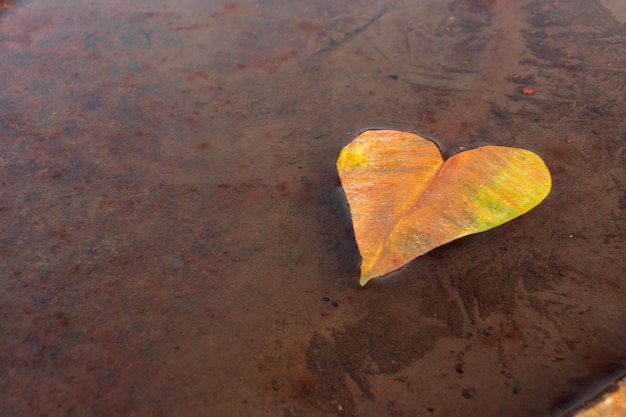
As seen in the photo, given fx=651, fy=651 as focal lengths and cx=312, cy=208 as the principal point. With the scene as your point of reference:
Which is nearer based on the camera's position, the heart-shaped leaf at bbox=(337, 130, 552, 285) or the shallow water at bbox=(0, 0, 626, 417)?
the shallow water at bbox=(0, 0, 626, 417)

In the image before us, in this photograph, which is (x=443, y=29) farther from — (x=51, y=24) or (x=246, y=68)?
(x=51, y=24)

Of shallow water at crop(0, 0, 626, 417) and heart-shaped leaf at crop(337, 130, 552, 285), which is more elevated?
heart-shaped leaf at crop(337, 130, 552, 285)

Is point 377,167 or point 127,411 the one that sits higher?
point 377,167

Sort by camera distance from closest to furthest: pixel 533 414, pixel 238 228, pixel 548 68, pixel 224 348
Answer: pixel 533 414
pixel 224 348
pixel 238 228
pixel 548 68

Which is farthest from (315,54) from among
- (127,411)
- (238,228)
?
(127,411)
